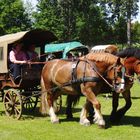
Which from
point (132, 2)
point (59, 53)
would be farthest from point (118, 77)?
point (132, 2)

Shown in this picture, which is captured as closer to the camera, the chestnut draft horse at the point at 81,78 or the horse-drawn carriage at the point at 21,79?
the chestnut draft horse at the point at 81,78

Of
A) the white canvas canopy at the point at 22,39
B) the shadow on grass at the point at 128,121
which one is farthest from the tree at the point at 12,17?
the shadow on grass at the point at 128,121

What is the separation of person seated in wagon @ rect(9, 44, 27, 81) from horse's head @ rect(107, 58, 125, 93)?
10.1 feet

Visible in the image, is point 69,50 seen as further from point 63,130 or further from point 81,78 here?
point 63,130

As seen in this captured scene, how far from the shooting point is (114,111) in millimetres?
11852

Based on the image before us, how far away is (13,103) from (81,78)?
8.83 ft

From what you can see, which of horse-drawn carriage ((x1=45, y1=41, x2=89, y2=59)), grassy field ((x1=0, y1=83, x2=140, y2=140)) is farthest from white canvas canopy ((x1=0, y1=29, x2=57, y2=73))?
horse-drawn carriage ((x1=45, y1=41, x2=89, y2=59))

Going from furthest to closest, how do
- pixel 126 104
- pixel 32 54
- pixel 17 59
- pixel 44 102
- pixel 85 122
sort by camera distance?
pixel 32 54 < pixel 17 59 < pixel 44 102 < pixel 126 104 < pixel 85 122

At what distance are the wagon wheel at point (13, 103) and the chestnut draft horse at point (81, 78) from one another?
756mm

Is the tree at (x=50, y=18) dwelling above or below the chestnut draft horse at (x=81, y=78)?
above

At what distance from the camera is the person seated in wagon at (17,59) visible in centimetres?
1289

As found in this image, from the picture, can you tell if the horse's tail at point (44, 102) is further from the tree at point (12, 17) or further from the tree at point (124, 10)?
the tree at point (12, 17)

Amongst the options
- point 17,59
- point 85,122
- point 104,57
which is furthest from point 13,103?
point 104,57

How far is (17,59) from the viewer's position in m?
13.2
